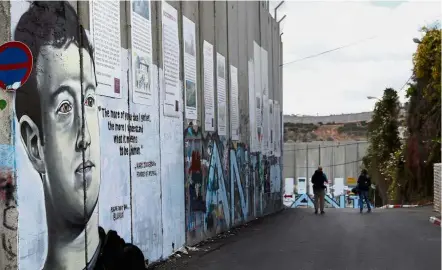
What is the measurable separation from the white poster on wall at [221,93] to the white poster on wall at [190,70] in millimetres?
2513

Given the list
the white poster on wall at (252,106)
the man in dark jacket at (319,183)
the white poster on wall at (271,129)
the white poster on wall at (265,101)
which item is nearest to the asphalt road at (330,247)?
the white poster on wall at (252,106)

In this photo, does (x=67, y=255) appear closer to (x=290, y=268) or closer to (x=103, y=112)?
(x=103, y=112)

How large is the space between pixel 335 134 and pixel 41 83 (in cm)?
9114

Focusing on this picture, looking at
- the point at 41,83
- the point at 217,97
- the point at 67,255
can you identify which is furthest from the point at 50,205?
the point at 217,97

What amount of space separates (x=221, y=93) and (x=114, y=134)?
26.4 feet

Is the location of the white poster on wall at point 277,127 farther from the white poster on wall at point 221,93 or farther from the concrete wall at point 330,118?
the concrete wall at point 330,118

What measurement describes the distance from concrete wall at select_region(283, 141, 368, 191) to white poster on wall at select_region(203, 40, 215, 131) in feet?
183

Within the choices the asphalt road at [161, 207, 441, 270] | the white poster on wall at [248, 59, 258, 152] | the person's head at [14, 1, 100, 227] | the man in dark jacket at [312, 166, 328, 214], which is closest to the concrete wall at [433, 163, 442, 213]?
the asphalt road at [161, 207, 441, 270]

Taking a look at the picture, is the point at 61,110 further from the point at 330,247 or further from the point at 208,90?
the point at 208,90

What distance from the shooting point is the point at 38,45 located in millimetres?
7465

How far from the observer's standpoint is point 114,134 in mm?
9523

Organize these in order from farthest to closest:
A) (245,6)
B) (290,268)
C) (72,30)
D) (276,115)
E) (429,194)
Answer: (429,194) → (276,115) → (245,6) → (290,268) → (72,30)

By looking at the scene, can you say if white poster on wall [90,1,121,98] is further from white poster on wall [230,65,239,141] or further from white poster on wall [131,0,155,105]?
white poster on wall [230,65,239,141]

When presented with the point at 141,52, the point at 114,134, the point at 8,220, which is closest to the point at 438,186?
the point at 141,52
